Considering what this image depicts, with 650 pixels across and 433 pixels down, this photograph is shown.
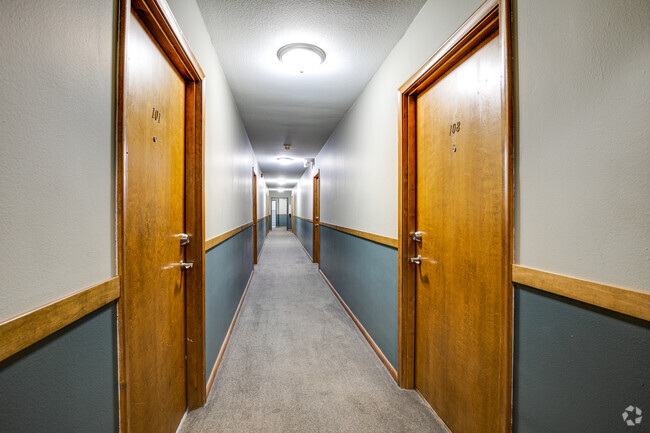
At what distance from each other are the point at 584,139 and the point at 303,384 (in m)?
1.96

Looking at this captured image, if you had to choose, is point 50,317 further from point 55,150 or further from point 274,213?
point 274,213

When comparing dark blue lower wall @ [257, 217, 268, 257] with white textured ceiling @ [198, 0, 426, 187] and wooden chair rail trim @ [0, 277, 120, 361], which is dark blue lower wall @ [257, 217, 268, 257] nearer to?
white textured ceiling @ [198, 0, 426, 187]

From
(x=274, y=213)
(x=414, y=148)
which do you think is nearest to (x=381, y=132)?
(x=414, y=148)

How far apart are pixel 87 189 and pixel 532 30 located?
1.44 metres

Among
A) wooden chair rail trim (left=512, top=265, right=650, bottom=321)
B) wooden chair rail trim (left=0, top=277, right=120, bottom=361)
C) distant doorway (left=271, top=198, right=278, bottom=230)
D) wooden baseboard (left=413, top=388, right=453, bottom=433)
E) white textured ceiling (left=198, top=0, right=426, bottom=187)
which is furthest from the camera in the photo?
A: distant doorway (left=271, top=198, right=278, bottom=230)

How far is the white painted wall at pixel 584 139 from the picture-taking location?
0.67 m

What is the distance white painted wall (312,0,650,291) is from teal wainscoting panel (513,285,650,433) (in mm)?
117

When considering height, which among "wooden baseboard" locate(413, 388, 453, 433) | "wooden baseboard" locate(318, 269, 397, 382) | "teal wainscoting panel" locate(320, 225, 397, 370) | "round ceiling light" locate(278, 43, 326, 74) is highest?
"round ceiling light" locate(278, 43, 326, 74)

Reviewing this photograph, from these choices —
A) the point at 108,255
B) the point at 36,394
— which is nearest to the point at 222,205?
the point at 108,255

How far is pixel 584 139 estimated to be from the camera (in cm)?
78

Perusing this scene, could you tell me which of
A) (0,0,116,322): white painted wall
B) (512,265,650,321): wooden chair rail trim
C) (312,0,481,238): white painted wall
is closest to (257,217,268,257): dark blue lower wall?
(312,0,481,238): white painted wall

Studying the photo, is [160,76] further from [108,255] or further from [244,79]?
[244,79]

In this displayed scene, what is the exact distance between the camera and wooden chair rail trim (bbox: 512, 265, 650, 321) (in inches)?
25.9

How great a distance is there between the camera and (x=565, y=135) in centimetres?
83
